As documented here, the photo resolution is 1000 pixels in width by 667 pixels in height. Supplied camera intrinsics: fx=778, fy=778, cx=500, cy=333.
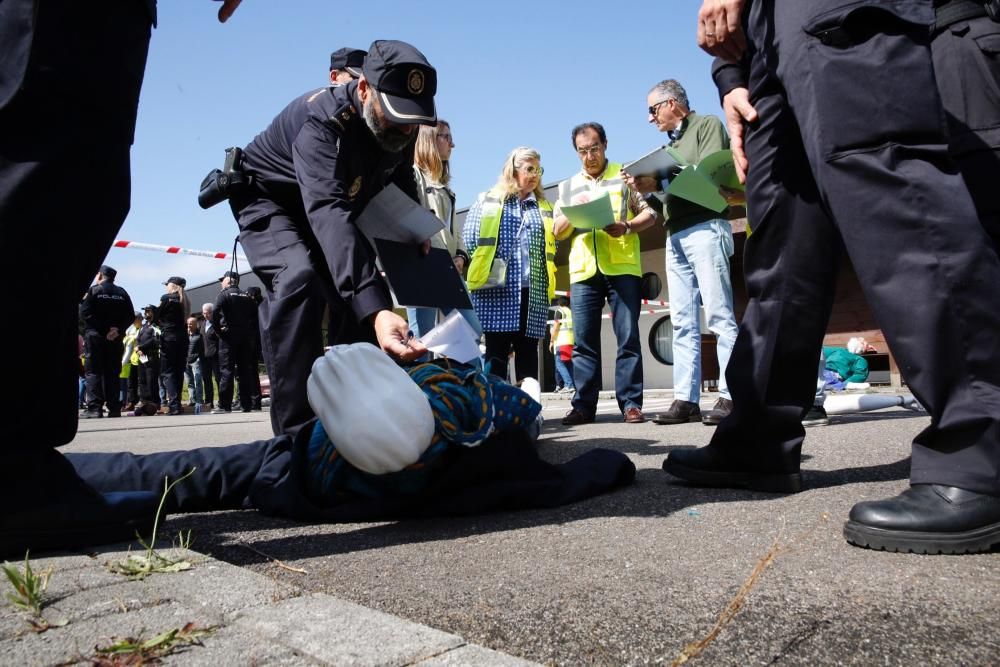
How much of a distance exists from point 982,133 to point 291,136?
8.15ft

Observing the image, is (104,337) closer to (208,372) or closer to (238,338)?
(238,338)

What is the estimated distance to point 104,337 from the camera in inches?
441

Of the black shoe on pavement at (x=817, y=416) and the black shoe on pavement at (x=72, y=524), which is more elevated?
the black shoe on pavement at (x=72, y=524)

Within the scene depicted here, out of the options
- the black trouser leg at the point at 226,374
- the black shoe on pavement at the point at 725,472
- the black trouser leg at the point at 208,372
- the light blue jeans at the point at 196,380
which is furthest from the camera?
the black trouser leg at the point at 208,372

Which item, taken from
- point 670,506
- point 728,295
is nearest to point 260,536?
point 670,506

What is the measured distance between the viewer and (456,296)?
3246mm

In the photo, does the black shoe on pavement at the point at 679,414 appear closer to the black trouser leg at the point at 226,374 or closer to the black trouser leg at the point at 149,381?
the black trouser leg at the point at 226,374

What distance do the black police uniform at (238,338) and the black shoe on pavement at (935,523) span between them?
1082 cm

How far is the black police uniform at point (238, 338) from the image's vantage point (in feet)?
37.4

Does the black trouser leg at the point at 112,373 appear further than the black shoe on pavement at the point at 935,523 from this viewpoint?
Yes

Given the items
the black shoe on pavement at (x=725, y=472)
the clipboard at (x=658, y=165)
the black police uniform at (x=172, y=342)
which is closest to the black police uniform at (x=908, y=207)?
the black shoe on pavement at (x=725, y=472)

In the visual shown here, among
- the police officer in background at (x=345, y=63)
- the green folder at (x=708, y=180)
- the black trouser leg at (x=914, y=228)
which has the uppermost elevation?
the police officer in background at (x=345, y=63)

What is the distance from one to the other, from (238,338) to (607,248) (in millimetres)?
7596

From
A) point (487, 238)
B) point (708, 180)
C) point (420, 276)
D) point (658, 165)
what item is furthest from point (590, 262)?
point (420, 276)
